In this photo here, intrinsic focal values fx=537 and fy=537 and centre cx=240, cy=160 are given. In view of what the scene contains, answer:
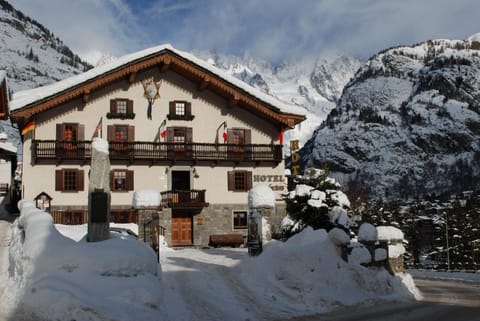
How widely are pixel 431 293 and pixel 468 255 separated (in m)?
51.7

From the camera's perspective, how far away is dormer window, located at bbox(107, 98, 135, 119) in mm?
33406

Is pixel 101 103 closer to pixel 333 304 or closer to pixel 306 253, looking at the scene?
pixel 306 253

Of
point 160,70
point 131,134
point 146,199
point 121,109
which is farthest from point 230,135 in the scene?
point 146,199

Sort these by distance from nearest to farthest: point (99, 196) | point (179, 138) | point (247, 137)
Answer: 1. point (99, 196)
2. point (179, 138)
3. point (247, 137)

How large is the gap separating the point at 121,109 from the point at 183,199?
6.94m

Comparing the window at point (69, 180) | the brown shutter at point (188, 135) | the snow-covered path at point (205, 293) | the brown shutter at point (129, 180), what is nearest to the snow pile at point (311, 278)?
the snow-covered path at point (205, 293)

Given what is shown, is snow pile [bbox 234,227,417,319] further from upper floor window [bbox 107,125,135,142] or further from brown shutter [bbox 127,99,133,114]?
brown shutter [bbox 127,99,133,114]

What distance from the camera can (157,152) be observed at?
3344cm

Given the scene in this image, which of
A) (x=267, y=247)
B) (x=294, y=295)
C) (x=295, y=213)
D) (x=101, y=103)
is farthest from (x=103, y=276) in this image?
(x=101, y=103)

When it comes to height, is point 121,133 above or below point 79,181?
above

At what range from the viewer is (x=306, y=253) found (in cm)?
1781

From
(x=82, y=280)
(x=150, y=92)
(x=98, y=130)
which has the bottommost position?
(x=82, y=280)

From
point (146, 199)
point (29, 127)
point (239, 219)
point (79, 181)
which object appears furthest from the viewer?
point (239, 219)

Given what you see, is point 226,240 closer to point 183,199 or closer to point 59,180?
point 183,199
